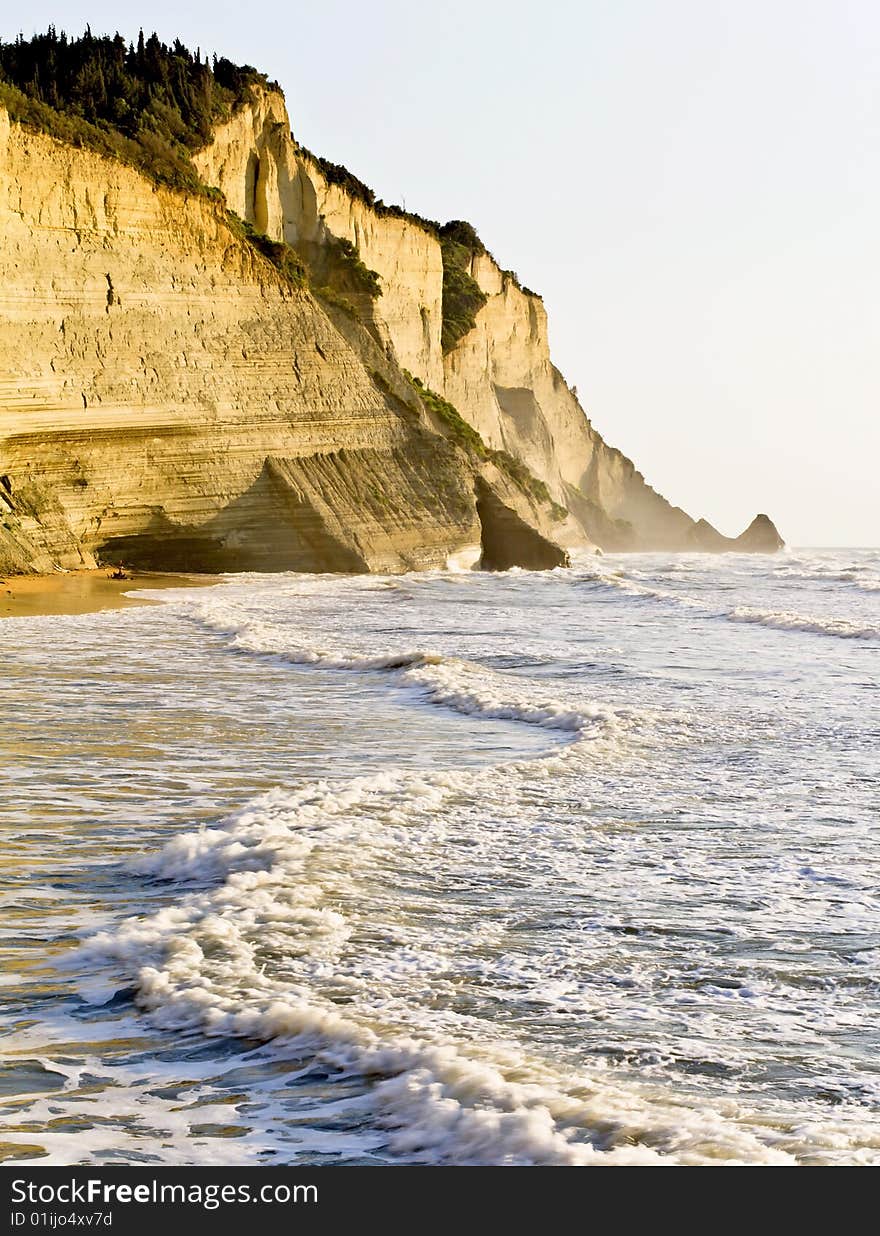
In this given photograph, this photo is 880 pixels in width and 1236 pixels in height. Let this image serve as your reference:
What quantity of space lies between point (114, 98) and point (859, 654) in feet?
89.7

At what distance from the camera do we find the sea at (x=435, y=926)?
3877 mm

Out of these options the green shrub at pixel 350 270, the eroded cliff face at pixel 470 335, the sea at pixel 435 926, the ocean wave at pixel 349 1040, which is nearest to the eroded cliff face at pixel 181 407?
the green shrub at pixel 350 270

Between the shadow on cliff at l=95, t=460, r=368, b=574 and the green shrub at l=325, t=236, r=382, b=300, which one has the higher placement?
the green shrub at l=325, t=236, r=382, b=300

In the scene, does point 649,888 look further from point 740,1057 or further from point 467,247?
point 467,247

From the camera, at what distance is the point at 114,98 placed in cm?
3656

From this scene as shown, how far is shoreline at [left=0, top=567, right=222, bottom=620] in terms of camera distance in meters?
21.0

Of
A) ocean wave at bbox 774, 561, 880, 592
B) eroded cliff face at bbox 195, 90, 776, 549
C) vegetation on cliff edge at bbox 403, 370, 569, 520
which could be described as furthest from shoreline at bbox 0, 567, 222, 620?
ocean wave at bbox 774, 561, 880, 592

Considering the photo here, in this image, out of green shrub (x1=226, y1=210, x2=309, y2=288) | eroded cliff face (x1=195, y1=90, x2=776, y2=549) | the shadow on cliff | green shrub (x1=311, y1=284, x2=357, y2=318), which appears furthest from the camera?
eroded cliff face (x1=195, y1=90, x2=776, y2=549)

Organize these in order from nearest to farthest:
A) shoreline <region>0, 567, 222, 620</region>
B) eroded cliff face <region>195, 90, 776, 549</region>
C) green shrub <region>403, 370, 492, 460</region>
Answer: shoreline <region>0, 567, 222, 620</region> < eroded cliff face <region>195, 90, 776, 549</region> < green shrub <region>403, 370, 492, 460</region>

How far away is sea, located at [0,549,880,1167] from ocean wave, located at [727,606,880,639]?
7889 millimetres

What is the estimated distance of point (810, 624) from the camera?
72.5 ft

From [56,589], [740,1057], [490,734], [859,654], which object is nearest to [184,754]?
[490,734]

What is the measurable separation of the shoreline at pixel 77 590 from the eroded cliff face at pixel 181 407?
0.73m

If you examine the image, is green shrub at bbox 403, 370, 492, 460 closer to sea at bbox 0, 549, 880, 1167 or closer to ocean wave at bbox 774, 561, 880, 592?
ocean wave at bbox 774, 561, 880, 592
